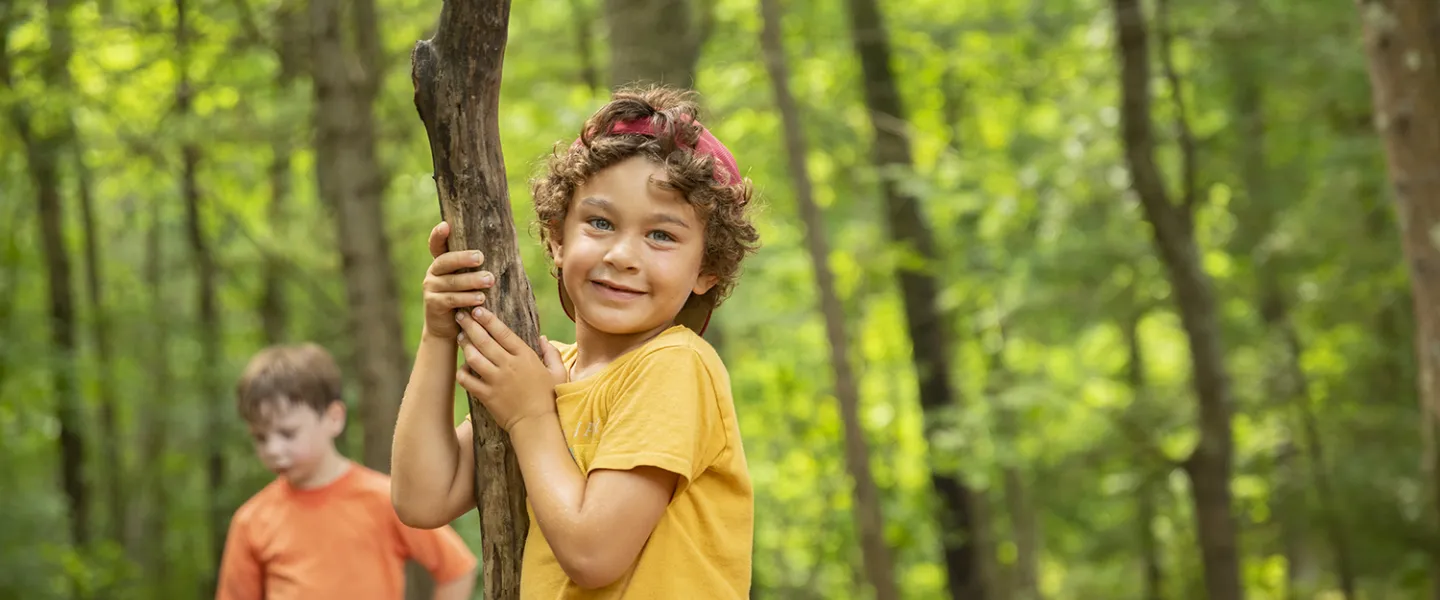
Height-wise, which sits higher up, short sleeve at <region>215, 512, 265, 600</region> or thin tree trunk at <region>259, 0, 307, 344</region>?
thin tree trunk at <region>259, 0, 307, 344</region>

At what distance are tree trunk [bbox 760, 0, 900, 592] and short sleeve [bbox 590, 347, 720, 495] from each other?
20.1ft

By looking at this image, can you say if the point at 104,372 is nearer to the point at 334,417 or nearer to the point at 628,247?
the point at 334,417

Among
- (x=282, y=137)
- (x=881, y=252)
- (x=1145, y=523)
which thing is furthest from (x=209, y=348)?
(x=1145, y=523)

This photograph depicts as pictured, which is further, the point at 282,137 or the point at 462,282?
the point at 282,137

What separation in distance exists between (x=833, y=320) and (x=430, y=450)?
20.4ft

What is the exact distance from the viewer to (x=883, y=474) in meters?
16.0

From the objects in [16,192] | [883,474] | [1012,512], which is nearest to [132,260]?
[16,192]

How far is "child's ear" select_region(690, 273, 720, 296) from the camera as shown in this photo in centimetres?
216

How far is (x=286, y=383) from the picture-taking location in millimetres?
3662

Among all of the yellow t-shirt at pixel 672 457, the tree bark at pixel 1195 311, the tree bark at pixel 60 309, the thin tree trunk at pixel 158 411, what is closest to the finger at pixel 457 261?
the yellow t-shirt at pixel 672 457

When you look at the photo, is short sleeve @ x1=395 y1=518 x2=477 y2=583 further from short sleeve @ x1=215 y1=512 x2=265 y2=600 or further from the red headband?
the red headband

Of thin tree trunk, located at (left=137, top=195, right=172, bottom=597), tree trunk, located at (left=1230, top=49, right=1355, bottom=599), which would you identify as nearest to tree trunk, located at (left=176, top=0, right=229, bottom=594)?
thin tree trunk, located at (left=137, top=195, right=172, bottom=597)

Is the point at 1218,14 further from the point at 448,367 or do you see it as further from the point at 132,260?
the point at 132,260

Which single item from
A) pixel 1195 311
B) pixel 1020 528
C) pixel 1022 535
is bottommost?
pixel 1022 535
